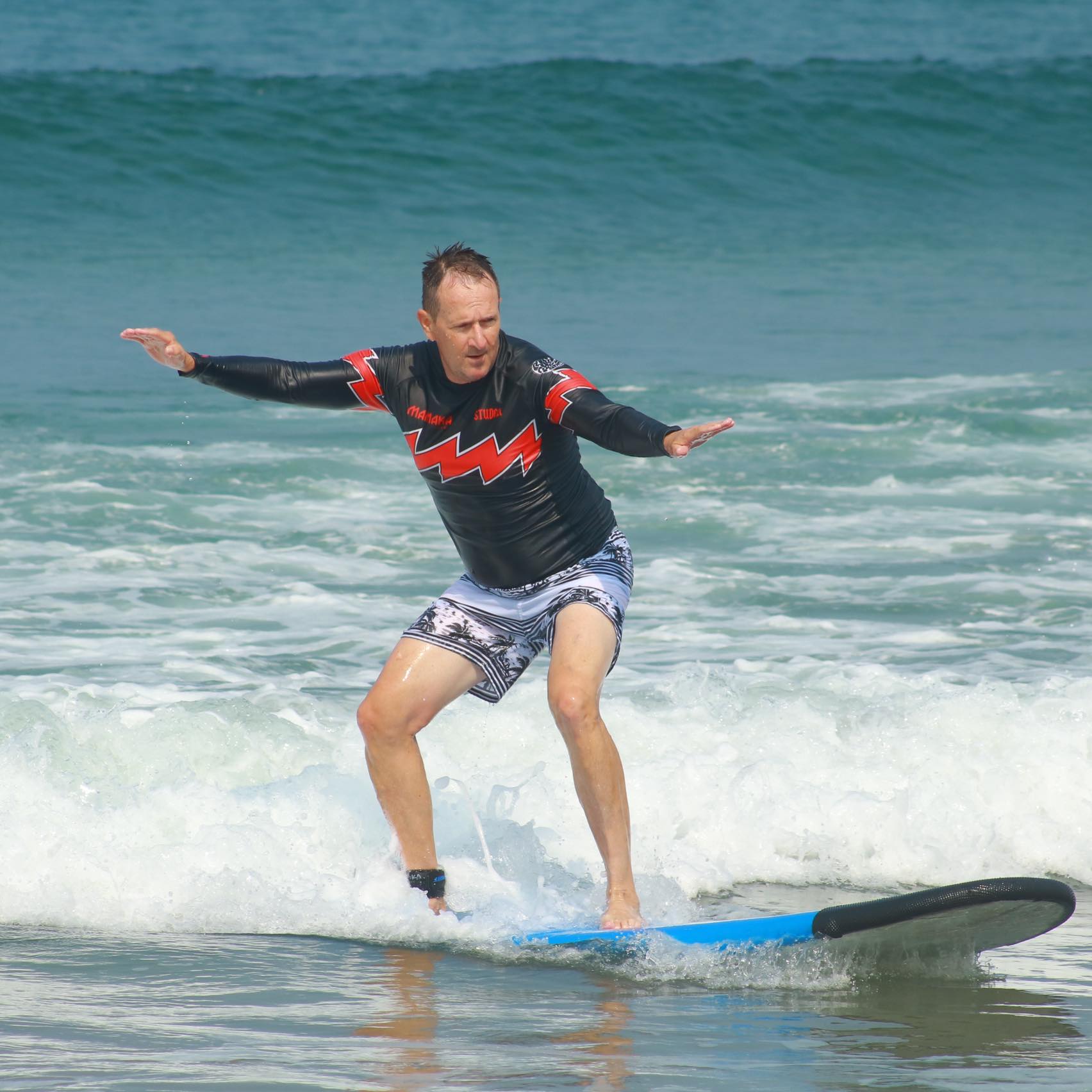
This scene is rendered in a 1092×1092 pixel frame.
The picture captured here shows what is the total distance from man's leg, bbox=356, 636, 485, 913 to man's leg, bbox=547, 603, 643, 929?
361 millimetres

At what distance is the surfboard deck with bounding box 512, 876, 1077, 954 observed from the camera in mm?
3988

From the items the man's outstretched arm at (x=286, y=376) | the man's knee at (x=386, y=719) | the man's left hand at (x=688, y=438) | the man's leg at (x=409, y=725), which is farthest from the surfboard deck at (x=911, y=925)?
the man's outstretched arm at (x=286, y=376)

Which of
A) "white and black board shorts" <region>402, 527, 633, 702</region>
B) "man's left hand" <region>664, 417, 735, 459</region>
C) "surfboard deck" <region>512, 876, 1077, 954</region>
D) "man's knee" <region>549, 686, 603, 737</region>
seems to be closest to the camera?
"surfboard deck" <region>512, 876, 1077, 954</region>

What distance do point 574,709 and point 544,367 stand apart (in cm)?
105

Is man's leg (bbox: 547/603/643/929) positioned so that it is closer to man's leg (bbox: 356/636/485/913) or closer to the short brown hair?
man's leg (bbox: 356/636/485/913)

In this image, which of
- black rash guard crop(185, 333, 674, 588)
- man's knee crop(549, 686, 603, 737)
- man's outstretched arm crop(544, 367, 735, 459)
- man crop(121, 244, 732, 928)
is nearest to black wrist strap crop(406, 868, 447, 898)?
man crop(121, 244, 732, 928)

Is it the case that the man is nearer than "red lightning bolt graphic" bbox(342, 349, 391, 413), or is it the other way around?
the man

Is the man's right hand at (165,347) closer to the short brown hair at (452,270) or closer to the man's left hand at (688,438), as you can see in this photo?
the short brown hair at (452,270)

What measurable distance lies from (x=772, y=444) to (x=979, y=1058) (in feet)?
30.9

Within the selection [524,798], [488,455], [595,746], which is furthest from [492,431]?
[524,798]

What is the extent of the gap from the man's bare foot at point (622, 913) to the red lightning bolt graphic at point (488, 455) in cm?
131

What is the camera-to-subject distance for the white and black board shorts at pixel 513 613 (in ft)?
15.5

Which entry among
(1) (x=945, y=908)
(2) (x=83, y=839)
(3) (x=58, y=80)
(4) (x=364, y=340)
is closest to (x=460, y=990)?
(1) (x=945, y=908)

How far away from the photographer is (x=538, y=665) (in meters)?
7.70
